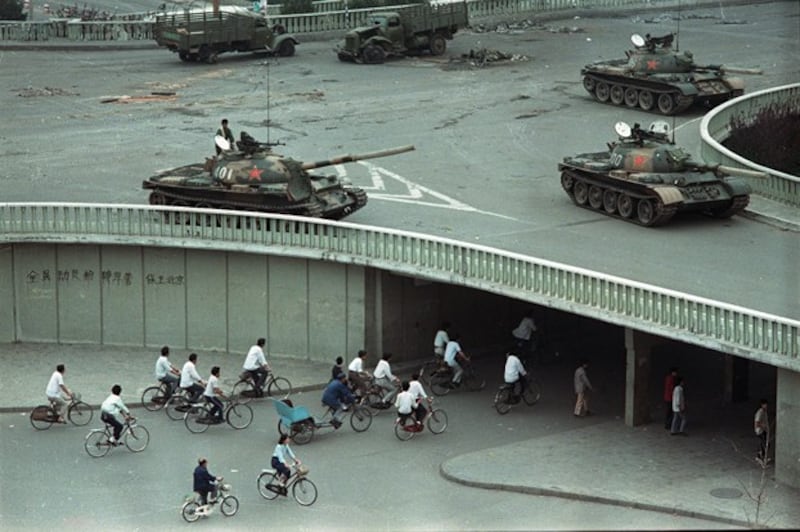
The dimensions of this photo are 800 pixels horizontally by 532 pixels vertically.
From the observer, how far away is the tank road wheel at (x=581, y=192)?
53.8m

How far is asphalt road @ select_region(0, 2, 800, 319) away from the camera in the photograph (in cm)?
5003

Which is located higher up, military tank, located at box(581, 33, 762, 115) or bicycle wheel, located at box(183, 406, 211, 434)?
military tank, located at box(581, 33, 762, 115)

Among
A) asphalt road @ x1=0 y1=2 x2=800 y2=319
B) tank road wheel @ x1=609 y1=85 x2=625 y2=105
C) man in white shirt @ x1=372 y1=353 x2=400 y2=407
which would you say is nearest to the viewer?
man in white shirt @ x1=372 y1=353 x2=400 y2=407

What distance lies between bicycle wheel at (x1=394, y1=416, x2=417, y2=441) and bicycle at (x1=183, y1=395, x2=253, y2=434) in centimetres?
348

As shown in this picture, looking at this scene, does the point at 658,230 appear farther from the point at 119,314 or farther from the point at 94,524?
the point at 94,524

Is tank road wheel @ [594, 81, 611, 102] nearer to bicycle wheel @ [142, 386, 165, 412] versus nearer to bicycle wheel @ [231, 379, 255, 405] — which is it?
bicycle wheel @ [231, 379, 255, 405]

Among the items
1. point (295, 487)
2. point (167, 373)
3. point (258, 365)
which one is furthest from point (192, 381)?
point (295, 487)

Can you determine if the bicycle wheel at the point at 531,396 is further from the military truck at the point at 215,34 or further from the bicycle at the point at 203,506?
the military truck at the point at 215,34

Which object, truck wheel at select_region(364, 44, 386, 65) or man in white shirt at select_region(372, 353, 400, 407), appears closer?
man in white shirt at select_region(372, 353, 400, 407)

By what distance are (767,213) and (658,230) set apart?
3599 millimetres

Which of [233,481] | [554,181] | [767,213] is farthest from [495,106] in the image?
Answer: [233,481]

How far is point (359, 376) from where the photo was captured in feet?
151

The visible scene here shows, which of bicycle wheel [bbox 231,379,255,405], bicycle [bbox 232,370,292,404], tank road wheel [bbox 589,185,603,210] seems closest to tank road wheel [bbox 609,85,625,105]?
tank road wheel [bbox 589,185,603,210]

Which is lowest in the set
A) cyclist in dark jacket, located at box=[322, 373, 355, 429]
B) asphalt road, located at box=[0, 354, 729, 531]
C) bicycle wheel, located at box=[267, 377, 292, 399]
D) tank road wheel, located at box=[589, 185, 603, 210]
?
asphalt road, located at box=[0, 354, 729, 531]
